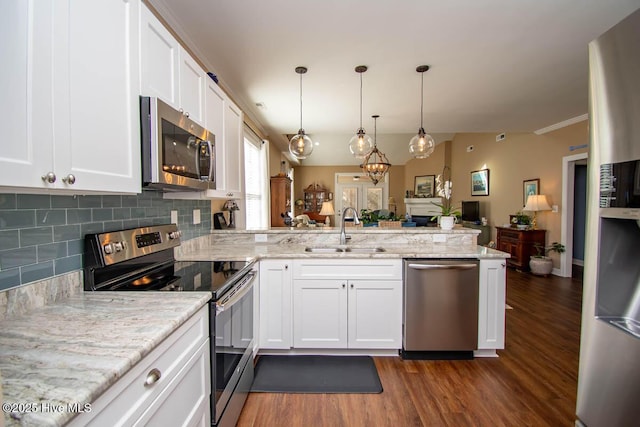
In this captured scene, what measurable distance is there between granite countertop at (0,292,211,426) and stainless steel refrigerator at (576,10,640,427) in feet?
5.25

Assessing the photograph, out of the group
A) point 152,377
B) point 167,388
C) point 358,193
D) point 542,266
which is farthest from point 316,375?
point 358,193

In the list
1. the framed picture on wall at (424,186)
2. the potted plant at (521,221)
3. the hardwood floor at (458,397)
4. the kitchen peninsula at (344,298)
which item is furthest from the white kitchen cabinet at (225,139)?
the framed picture on wall at (424,186)

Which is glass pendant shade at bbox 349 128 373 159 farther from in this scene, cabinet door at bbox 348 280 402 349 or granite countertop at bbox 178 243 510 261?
cabinet door at bbox 348 280 402 349

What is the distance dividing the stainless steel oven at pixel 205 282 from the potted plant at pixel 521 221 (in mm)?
5470

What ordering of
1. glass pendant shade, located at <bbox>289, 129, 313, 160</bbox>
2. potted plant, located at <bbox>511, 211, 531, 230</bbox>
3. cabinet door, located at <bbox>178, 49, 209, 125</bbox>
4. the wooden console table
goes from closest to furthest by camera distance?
cabinet door, located at <bbox>178, 49, 209, 125</bbox> < glass pendant shade, located at <bbox>289, 129, 313, 160</bbox> < the wooden console table < potted plant, located at <bbox>511, 211, 531, 230</bbox>

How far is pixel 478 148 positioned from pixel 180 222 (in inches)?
288

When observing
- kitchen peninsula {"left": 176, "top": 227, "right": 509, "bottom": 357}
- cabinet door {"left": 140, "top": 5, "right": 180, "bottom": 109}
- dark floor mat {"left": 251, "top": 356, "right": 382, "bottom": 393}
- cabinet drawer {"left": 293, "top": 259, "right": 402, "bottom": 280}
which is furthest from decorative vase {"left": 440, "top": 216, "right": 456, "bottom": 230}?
cabinet door {"left": 140, "top": 5, "right": 180, "bottom": 109}

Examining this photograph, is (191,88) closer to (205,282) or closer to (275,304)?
(205,282)

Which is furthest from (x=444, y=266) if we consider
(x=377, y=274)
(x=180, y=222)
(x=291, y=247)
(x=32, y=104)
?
(x=32, y=104)

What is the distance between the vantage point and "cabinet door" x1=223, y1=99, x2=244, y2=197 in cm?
232

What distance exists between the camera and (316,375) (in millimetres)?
2094

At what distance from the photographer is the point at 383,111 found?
164 inches

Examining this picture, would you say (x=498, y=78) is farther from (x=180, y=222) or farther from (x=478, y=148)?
(x=478, y=148)

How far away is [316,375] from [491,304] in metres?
1.46
